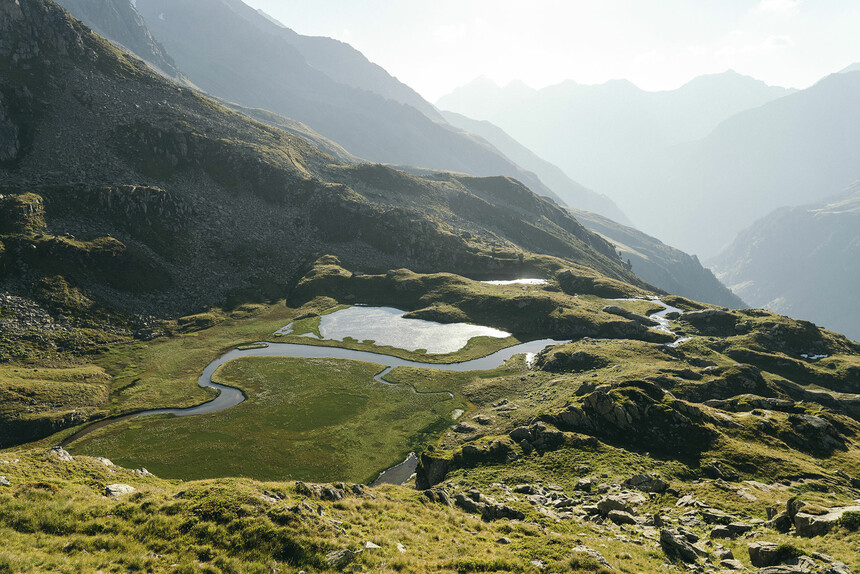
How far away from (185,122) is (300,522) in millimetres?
225383

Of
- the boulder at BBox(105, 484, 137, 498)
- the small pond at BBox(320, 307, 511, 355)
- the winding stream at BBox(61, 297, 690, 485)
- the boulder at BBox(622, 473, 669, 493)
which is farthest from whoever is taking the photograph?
the small pond at BBox(320, 307, 511, 355)

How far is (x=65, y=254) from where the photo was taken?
112 m

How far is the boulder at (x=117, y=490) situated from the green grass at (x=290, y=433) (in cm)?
2689

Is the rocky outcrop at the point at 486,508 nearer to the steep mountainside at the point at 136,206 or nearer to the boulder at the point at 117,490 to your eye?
the boulder at the point at 117,490

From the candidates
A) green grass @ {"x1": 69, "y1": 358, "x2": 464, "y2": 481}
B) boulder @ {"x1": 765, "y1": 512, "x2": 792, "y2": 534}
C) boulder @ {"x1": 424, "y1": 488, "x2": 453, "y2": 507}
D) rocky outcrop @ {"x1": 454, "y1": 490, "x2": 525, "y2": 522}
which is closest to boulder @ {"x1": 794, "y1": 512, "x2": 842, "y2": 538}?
boulder @ {"x1": 765, "y1": 512, "x2": 792, "y2": 534}

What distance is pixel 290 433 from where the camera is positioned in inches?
2682

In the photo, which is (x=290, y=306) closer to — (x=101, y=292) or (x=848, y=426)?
(x=101, y=292)

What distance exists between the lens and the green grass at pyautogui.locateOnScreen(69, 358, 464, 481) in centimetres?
5875

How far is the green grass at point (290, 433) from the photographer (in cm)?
5875

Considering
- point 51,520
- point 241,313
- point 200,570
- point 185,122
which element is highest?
point 185,122

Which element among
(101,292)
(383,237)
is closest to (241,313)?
(101,292)

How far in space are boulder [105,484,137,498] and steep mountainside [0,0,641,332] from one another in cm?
10387

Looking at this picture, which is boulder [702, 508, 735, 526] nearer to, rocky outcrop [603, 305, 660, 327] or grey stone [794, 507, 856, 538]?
grey stone [794, 507, 856, 538]

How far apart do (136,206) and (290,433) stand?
413ft
